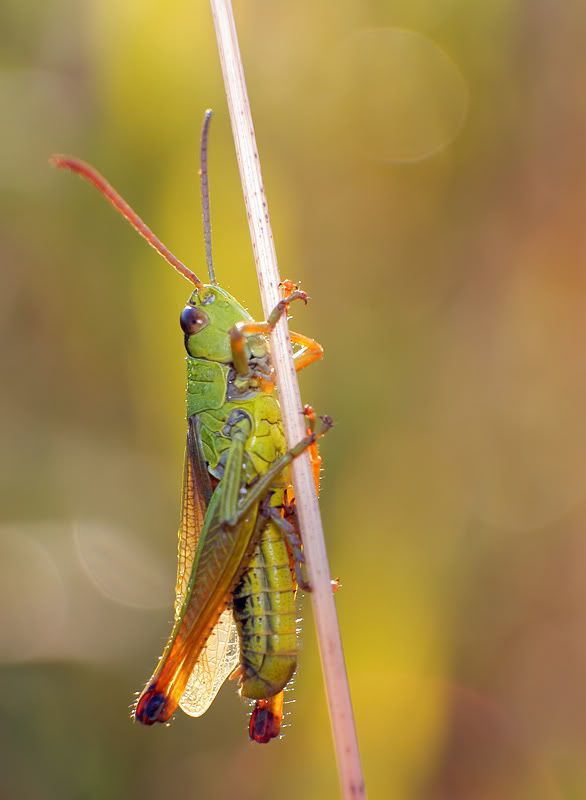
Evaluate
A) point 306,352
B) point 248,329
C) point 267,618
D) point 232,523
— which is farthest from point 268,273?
point 267,618

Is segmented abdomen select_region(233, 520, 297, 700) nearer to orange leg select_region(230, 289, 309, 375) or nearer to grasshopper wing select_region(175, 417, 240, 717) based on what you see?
grasshopper wing select_region(175, 417, 240, 717)

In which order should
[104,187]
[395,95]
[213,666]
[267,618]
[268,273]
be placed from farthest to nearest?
[395,95]
[213,666]
[267,618]
[268,273]
[104,187]

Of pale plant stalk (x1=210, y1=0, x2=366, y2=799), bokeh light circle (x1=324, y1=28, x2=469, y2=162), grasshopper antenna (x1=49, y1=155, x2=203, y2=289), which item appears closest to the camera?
grasshopper antenna (x1=49, y1=155, x2=203, y2=289)

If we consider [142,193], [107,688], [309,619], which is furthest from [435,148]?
[107,688]

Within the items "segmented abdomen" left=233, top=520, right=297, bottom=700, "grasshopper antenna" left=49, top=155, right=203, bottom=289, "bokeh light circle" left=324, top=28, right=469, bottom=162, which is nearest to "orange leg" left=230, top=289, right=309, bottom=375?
"grasshopper antenna" left=49, top=155, right=203, bottom=289

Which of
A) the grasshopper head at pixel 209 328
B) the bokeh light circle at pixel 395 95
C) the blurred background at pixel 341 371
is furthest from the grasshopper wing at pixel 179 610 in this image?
the bokeh light circle at pixel 395 95

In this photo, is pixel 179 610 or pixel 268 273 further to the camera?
pixel 179 610

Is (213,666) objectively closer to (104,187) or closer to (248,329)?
(248,329)
